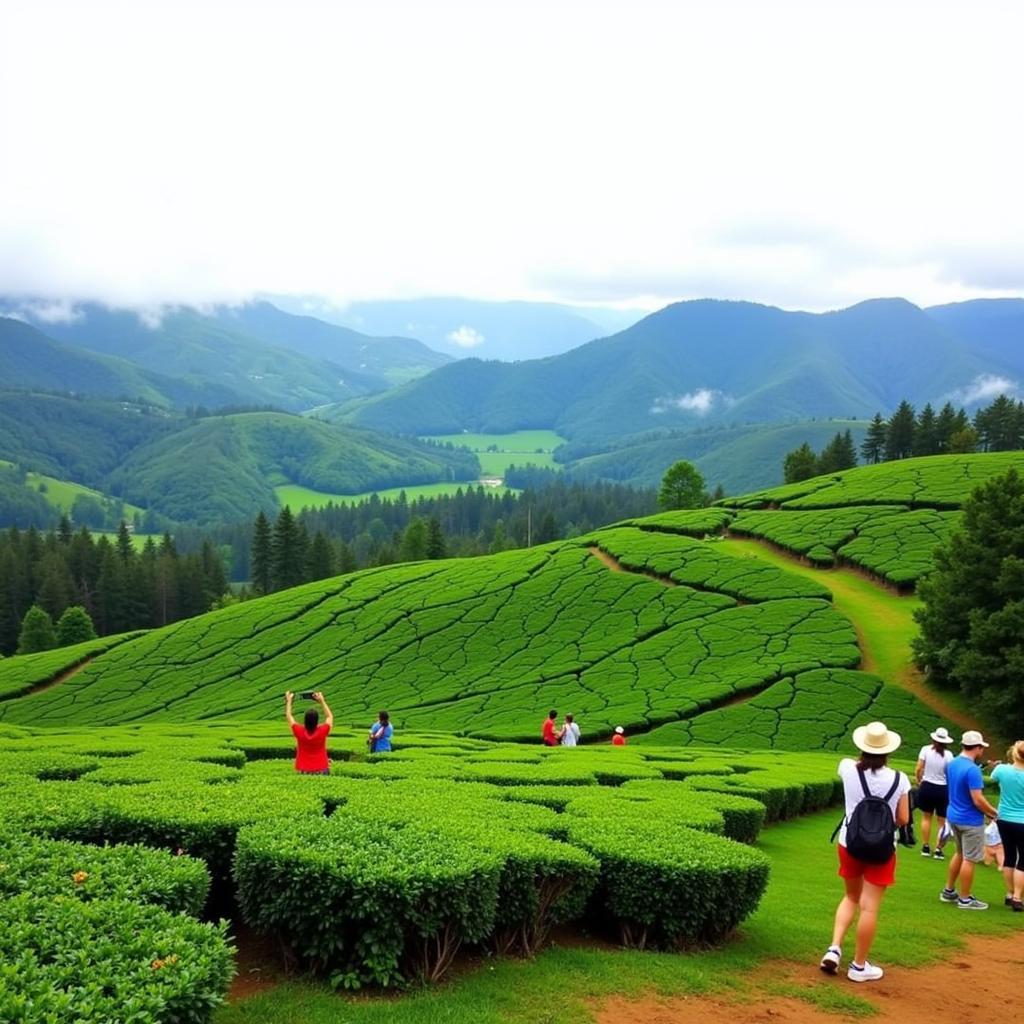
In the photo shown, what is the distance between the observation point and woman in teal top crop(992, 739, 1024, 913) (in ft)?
40.5

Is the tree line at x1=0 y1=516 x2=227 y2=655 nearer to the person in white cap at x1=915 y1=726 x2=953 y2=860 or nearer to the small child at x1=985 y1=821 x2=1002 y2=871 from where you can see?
the person in white cap at x1=915 y1=726 x2=953 y2=860

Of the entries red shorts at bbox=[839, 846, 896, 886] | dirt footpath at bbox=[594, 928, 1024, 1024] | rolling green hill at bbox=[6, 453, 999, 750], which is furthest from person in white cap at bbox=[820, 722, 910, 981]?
rolling green hill at bbox=[6, 453, 999, 750]

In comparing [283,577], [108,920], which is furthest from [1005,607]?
[283,577]

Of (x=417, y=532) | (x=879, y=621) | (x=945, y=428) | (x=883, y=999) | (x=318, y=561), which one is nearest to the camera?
(x=883, y=999)

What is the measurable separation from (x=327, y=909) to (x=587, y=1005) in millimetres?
2735

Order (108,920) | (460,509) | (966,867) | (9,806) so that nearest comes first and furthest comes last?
(108,920) → (9,806) → (966,867) → (460,509)

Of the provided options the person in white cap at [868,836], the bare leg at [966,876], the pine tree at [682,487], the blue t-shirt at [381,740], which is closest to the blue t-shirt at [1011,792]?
the bare leg at [966,876]

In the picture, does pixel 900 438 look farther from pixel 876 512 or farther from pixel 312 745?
pixel 312 745

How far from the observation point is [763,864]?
10031 mm

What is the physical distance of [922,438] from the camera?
9669 centimetres

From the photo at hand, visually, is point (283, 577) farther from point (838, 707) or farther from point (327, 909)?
point (327, 909)

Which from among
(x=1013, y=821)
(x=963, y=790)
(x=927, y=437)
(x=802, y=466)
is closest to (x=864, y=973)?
(x=1013, y=821)

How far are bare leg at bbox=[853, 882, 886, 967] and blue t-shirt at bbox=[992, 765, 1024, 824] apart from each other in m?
4.48

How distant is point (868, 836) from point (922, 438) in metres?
99.8
